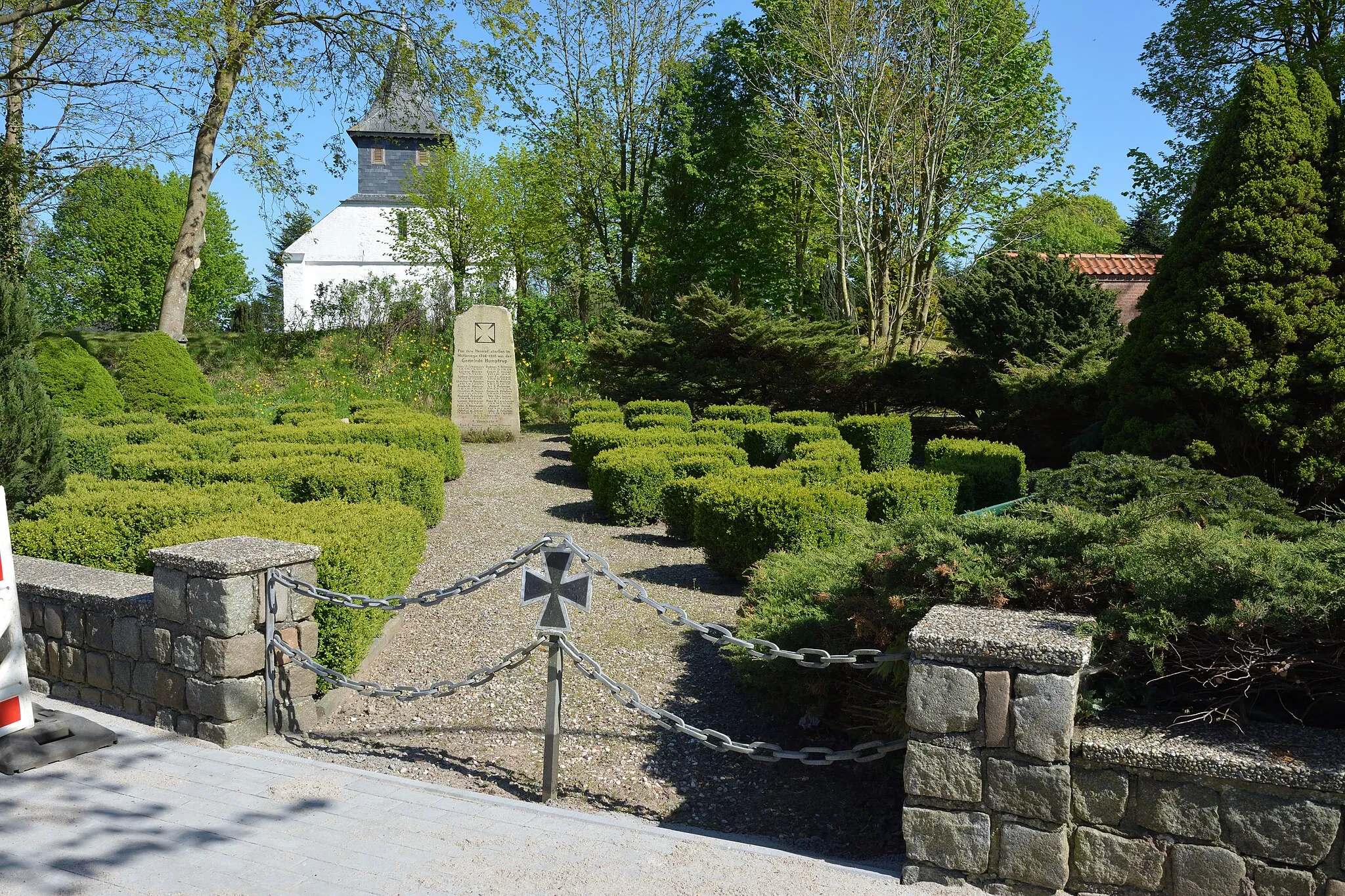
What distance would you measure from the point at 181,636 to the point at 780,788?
2.68m

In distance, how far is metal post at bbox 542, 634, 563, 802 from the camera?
3678mm

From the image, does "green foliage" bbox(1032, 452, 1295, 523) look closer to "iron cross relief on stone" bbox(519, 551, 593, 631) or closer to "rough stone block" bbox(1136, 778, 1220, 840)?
"rough stone block" bbox(1136, 778, 1220, 840)

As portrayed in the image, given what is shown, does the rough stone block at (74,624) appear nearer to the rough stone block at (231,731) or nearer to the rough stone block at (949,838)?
the rough stone block at (231,731)

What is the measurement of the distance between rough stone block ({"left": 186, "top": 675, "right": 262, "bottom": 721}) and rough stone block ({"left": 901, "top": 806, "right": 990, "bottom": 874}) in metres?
2.84

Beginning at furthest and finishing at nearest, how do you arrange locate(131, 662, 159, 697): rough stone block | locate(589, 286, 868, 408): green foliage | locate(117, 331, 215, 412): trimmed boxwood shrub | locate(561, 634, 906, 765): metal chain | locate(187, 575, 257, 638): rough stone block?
locate(589, 286, 868, 408): green foliage
locate(117, 331, 215, 412): trimmed boxwood shrub
locate(131, 662, 159, 697): rough stone block
locate(187, 575, 257, 638): rough stone block
locate(561, 634, 906, 765): metal chain

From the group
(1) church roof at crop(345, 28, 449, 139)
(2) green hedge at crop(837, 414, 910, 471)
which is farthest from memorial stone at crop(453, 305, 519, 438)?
(1) church roof at crop(345, 28, 449, 139)

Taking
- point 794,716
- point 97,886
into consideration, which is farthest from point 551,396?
point 97,886

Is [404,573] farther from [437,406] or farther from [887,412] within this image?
[437,406]

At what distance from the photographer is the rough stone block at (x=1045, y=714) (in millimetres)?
2732

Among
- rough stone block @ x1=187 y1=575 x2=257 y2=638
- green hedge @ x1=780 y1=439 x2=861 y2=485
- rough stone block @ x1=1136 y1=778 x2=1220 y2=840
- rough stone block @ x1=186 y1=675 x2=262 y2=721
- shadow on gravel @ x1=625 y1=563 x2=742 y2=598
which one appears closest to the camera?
rough stone block @ x1=1136 y1=778 x2=1220 y2=840

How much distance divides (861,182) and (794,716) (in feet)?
42.8

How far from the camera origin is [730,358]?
51.1ft

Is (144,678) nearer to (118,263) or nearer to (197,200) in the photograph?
(197,200)

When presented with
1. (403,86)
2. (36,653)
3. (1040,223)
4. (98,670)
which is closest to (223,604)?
(98,670)
